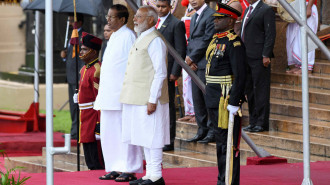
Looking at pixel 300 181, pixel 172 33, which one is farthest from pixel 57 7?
pixel 300 181

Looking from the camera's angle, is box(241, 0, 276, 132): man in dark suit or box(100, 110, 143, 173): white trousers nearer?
box(100, 110, 143, 173): white trousers

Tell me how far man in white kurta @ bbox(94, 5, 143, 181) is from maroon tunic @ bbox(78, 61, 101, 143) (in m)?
0.83


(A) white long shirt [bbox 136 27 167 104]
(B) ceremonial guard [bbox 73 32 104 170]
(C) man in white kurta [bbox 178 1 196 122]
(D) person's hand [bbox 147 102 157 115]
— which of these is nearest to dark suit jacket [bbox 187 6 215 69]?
(C) man in white kurta [bbox 178 1 196 122]

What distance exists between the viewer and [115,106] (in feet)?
29.1

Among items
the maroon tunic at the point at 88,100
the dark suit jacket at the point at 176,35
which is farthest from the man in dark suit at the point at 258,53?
the maroon tunic at the point at 88,100

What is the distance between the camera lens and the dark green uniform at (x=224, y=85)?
8062mm

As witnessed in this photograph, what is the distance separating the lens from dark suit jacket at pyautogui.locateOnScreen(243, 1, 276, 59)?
11852 mm

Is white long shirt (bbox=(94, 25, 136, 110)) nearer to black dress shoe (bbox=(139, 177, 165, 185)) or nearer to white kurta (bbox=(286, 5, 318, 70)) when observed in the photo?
black dress shoe (bbox=(139, 177, 165, 185))

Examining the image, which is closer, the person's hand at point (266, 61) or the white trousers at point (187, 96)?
the person's hand at point (266, 61)

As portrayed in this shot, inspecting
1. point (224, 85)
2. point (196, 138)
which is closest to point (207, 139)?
point (196, 138)

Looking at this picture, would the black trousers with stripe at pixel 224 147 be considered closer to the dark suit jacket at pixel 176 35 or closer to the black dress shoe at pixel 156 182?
the black dress shoe at pixel 156 182

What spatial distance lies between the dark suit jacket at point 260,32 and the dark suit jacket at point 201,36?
0.82 metres

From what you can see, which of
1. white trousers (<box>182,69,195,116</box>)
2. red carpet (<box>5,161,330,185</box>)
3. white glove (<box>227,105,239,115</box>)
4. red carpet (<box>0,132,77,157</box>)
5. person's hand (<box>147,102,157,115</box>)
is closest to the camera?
white glove (<box>227,105,239,115</box>)

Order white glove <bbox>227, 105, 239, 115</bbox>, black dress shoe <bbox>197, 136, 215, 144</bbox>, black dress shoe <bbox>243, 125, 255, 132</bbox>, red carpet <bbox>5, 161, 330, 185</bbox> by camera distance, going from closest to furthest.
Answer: white glove <bbox>227, 105, 239, 115</bbox>, red carpet <bbox>5, 161, 330, 185</bbox>, black dress shoe <bbox>197, 136, 215, 144</bbox>, black dress shoe <bbox>243, 125, 255, 132</bbox>
